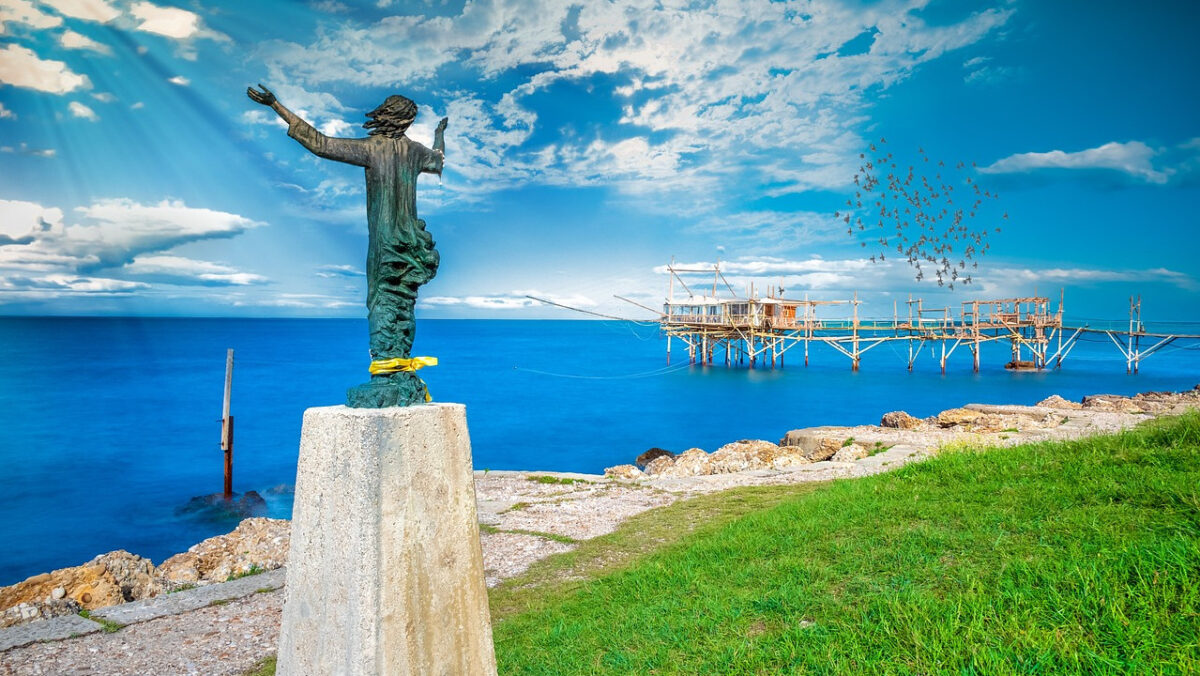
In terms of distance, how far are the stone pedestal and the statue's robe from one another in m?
0.46

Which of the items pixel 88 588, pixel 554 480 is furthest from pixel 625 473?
pixel 88 588

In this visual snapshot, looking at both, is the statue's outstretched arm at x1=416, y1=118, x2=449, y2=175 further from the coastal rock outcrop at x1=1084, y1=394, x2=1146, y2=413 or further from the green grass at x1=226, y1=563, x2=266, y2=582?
the coastal rock outcrop at x1=1084, y1=394, x2=1146, y2=413

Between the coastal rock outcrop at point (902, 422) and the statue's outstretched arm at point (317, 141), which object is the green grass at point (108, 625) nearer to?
the statue's outstretched arm at point (317, 141)

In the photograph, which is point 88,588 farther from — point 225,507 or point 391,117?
point 225,507

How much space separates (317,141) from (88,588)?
7.91 meters

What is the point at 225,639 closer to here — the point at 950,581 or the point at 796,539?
the point at 796,539

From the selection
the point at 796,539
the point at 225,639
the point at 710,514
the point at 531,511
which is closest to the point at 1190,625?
the point at 796,539

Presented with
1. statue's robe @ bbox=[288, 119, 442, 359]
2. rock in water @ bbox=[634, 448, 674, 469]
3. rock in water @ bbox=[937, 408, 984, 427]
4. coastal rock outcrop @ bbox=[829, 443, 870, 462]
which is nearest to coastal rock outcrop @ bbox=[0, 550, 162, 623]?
statue's robe @ bbox=[288, 119, 442, 359]

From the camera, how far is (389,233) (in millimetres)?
3092

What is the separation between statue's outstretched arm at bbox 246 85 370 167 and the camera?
2950 mm

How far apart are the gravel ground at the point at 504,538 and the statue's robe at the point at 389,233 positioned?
4.17 metres

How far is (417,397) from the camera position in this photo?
2969mm

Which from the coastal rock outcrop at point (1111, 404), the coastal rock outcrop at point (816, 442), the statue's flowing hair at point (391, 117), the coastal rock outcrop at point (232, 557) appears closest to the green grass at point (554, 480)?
the coastal rock outcrop at point (232, 557)

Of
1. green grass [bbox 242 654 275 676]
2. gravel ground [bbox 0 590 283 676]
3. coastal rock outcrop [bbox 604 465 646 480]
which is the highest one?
green grass [bbox 242 654 275 676]
